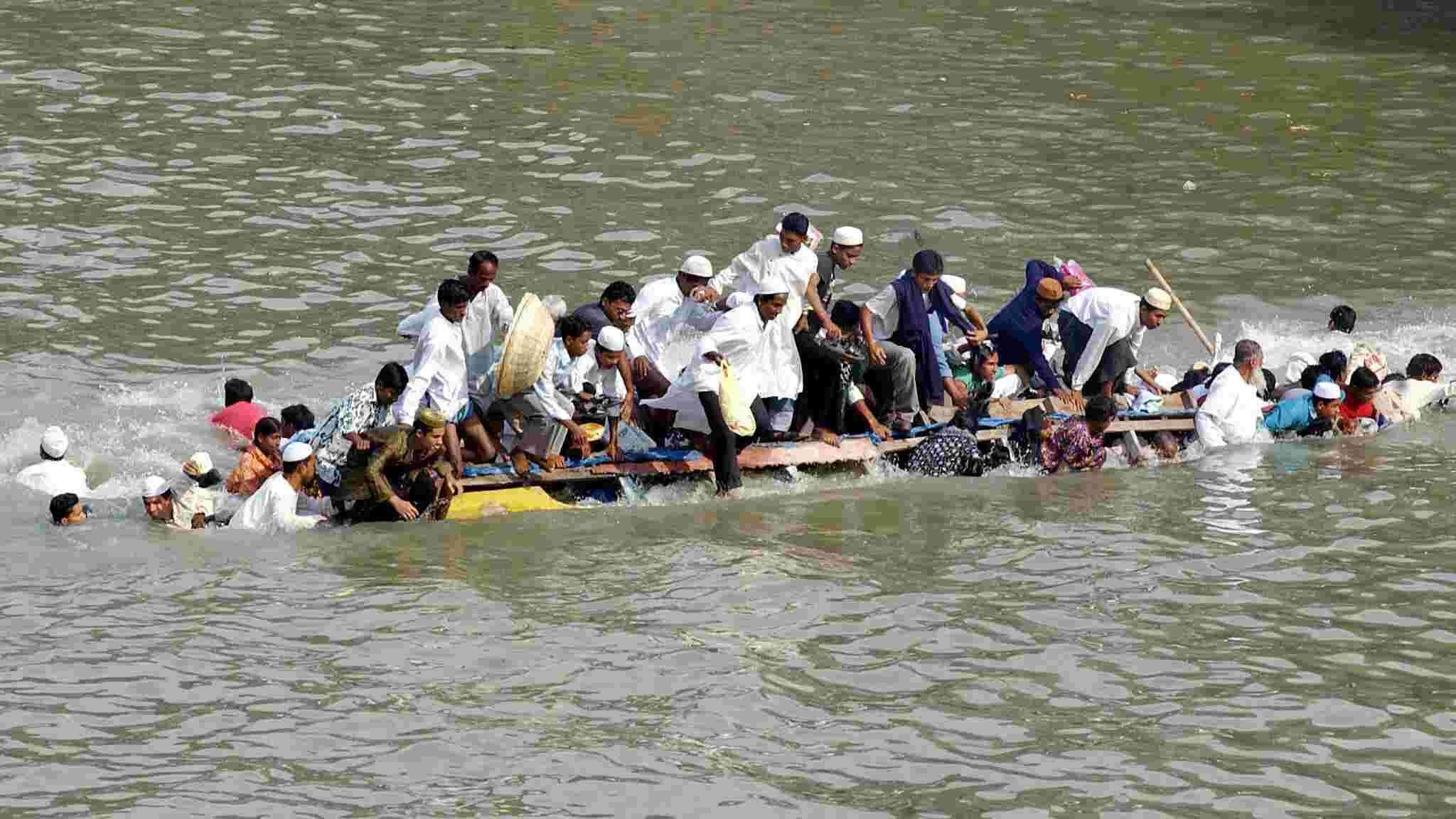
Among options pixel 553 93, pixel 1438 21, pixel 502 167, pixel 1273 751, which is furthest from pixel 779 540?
pixel 1438 21

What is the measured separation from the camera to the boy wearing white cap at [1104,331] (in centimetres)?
1394

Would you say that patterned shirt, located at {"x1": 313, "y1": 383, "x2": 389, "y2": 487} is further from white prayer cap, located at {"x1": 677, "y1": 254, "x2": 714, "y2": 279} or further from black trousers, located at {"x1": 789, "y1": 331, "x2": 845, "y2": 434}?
black trousers, located at {"x1": 789, "y1": 331, "x2": 845, "y2": 434}

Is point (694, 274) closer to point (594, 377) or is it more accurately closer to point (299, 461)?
point (594, 377)

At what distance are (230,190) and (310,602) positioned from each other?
8.91 meters

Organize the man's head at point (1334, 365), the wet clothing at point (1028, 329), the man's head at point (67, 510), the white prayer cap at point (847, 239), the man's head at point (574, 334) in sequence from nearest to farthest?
the man's head at point (67, 510), the man's head at point (574, 334), the white prayer cap at point (847, 239), the wet clothing at point (1028, 329), the man's head at point (1334, 365)

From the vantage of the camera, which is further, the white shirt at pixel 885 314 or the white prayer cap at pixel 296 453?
the white shirt at pixel 885 314

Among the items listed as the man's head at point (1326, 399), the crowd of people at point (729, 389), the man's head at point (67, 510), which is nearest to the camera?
the man's head at point (67, 510)

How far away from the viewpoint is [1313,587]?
1104 centimetres

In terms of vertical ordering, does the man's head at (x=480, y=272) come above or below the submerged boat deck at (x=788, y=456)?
above

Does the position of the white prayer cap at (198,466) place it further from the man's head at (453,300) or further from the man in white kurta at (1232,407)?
the man in white kurta at (1232,407)

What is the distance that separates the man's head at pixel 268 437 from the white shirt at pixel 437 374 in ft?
3.49

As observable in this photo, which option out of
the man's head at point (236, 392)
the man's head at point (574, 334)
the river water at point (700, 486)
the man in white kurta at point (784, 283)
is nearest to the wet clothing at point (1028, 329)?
the river water at point (700, 486)

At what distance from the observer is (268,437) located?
12516 millimetres

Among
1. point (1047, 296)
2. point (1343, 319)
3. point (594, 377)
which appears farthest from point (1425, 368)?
point (594, 377)
